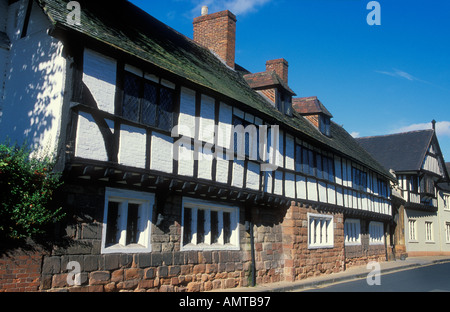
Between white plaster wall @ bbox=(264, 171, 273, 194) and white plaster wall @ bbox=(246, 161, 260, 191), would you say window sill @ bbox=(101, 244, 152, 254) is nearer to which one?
white plaster wall @ bbox=(246, 161, 260, 191)

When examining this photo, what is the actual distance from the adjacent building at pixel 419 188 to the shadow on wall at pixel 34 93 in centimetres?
2459

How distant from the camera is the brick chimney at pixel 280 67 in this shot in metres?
20.4

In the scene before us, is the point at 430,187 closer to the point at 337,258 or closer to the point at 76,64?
the point at 337,258

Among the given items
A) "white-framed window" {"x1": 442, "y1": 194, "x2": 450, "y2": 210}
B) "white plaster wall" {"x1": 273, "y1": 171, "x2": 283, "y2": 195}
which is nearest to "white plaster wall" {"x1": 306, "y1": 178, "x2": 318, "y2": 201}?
"white plaster wall" {"x1": 273, "y1": 171, "x2": 283, "y2": 195}

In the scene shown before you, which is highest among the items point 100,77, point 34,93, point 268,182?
point 100,77

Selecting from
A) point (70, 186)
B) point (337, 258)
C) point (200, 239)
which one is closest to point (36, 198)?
point (70, 186)

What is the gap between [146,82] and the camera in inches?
382

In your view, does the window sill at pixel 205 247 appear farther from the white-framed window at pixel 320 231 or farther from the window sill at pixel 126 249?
the white-framed window at pixel 320 231

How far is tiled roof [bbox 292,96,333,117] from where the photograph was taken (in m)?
19.9

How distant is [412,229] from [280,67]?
62.8ft

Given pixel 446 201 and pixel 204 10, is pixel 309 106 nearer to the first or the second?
pixel 204 10

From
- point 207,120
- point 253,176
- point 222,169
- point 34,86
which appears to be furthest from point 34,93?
point 253,176

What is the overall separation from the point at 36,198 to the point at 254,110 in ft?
24.9

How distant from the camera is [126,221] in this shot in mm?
9406
